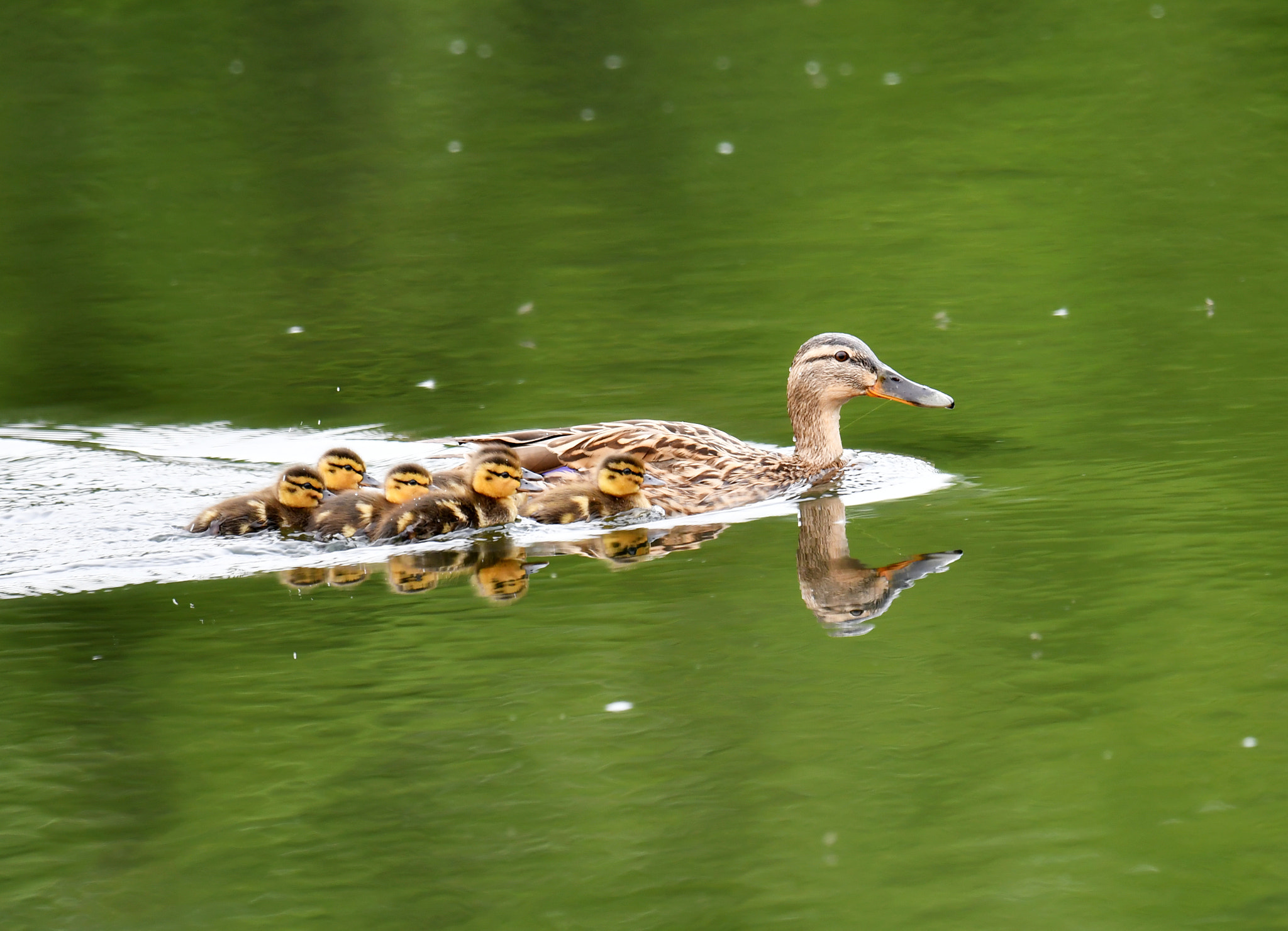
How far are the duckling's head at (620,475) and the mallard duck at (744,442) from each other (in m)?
0.23

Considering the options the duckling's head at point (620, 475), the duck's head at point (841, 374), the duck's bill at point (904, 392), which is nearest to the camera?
the duckling's head at point (620, 475)

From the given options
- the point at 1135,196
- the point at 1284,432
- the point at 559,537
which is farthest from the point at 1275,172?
the point at 559,537

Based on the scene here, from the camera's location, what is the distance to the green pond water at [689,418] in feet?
13.6

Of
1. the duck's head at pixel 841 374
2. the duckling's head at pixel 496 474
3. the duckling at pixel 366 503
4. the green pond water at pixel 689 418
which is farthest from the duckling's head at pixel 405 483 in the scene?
the duck's head at pixel 841 374

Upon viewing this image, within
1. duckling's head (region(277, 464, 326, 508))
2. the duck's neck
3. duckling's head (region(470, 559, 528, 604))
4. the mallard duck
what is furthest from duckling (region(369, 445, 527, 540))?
the duck's neck

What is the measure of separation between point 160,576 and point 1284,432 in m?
4.44

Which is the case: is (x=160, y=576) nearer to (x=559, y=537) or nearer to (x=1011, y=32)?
(x=559, y=537)

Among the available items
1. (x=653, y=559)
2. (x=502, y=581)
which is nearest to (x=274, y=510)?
(x=502, y=581)

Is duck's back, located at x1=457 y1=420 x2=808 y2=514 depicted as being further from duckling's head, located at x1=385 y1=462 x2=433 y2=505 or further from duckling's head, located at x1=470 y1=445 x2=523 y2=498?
duckling's head, located at x1=385 y1=462 x2=433 y2=505

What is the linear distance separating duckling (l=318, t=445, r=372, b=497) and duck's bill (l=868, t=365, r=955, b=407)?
2.33m

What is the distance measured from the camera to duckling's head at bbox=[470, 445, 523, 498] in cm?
706

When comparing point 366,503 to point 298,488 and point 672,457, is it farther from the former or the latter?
point 672,457

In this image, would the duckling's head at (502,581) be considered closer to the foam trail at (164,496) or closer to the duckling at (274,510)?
the foam trail at (164,496)

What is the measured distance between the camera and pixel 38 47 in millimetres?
19906
